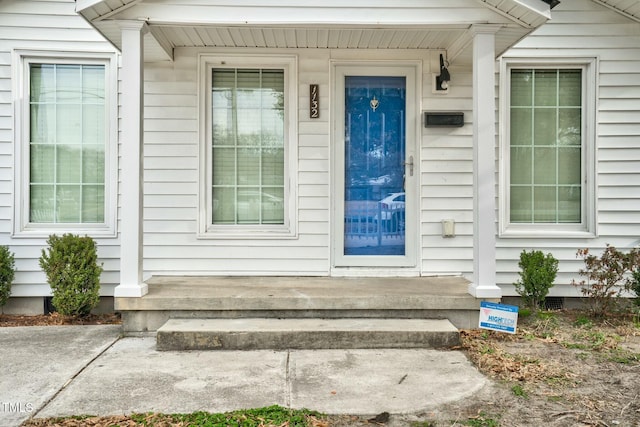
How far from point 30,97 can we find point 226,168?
212cm

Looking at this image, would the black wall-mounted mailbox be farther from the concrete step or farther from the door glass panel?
the concrete step

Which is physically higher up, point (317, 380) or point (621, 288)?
point (621, 288)

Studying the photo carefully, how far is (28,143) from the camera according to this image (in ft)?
17.4

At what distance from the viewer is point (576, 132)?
546 cm

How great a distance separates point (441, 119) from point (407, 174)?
0.65m

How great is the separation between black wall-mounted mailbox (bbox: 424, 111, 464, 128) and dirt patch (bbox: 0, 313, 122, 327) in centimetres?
363

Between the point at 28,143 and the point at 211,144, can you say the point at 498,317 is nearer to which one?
the point at 211,144

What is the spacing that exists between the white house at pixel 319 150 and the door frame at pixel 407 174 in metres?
0.01

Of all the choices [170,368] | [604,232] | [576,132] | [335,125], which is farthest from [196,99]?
[604,232]

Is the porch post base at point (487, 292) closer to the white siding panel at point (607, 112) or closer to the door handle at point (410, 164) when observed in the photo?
the white siding panel at point (607, 112)

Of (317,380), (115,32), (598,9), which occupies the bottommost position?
(317,380)

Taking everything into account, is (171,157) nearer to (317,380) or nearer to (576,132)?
(317,380)

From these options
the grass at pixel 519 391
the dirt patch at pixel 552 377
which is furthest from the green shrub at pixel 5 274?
the grass at pixel 519 391

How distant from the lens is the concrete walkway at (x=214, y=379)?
2.90 meters
